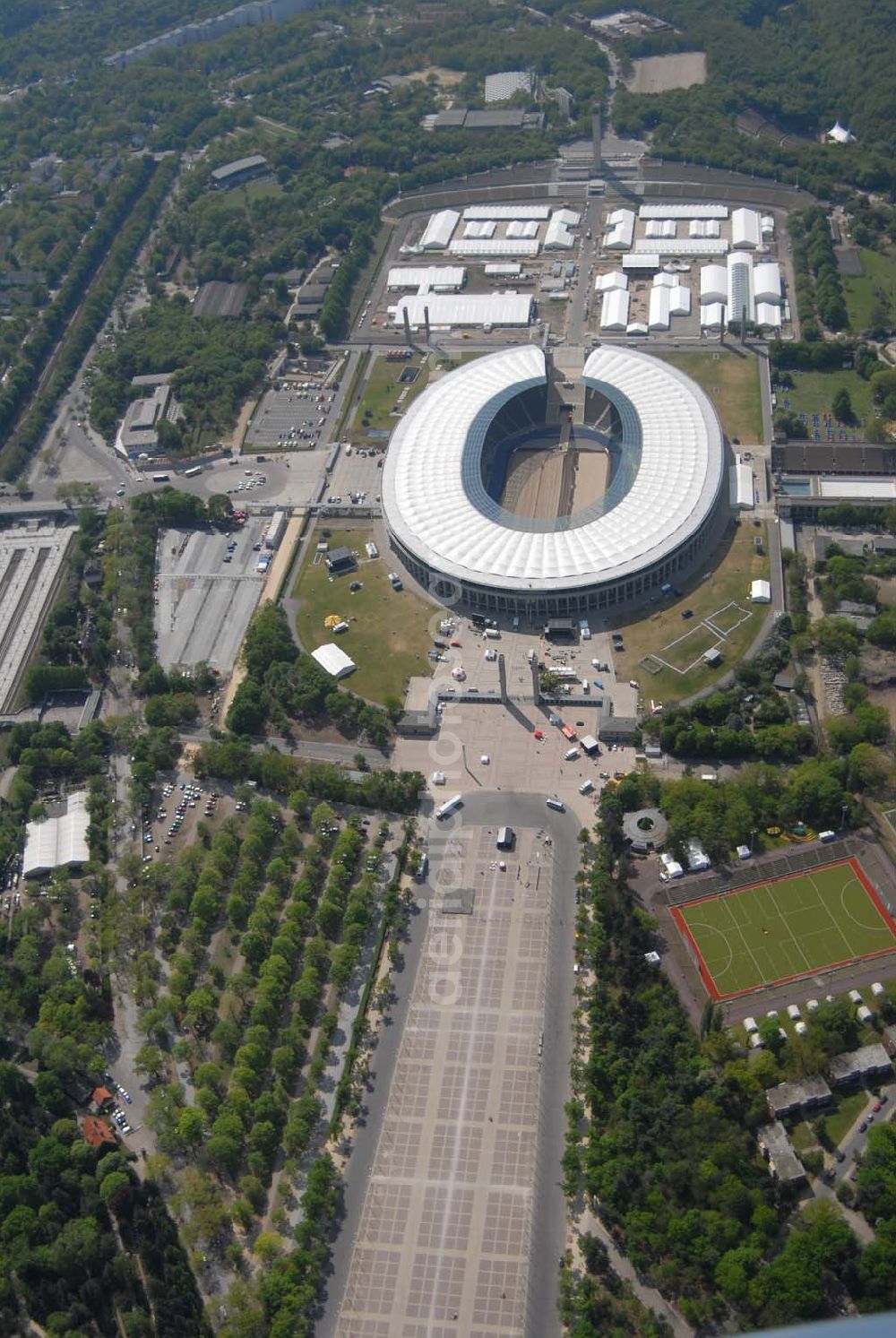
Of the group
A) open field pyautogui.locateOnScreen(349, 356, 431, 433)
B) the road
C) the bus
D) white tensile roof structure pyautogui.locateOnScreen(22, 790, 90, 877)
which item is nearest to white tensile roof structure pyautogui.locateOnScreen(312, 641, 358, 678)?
the bus

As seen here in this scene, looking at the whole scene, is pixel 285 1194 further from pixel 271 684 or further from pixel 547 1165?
pixel 271 684

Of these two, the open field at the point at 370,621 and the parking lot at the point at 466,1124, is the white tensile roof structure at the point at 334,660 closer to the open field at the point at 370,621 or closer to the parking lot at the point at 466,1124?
the open field at the point at 370,621

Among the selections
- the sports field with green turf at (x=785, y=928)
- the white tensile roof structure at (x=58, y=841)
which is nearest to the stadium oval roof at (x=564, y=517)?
the sports field with green turf at (x=785, y=928)

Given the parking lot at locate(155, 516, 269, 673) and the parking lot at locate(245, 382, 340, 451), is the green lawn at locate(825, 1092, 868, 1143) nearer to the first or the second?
the parking lot at locate(155, 516, 269, 673)

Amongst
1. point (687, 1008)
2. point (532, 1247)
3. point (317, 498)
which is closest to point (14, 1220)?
point (532, 1247)

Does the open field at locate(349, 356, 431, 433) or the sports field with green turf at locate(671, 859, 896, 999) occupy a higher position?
the open field at locate(349, 356, 431, 433)

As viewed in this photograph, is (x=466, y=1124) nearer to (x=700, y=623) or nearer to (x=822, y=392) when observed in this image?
(x=700, y=623)
